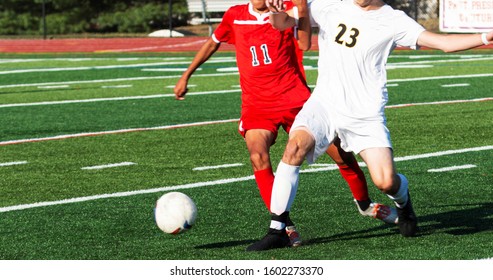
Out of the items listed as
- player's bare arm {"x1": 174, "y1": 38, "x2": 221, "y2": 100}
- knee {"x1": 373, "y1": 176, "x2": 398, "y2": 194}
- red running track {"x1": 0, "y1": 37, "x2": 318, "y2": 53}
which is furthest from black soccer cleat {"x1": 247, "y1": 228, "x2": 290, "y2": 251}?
red running track {"x1": 0, "y1": 37, "x2": 318, "y2": 53}

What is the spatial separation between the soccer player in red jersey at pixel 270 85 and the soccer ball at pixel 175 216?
713mm

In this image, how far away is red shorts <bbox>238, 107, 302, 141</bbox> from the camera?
865cm

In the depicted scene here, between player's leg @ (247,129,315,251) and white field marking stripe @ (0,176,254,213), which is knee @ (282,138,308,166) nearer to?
player's leg @ (247,129,315,251)

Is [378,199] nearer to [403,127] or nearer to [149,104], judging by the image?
[403,127]

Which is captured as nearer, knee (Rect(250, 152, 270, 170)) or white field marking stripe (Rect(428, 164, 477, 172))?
knee (Rect(250, 152, 270, 170))

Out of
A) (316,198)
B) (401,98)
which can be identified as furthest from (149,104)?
(316,198)

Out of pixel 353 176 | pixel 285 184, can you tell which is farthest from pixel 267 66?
pixel 285 184

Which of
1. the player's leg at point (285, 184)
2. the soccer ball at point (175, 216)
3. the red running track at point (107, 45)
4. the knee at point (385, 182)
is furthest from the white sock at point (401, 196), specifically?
the red running track at point (107, 45)

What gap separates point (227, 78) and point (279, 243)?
16294 millimetres

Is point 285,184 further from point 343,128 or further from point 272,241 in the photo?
point 343,128

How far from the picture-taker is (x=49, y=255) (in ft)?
25.7

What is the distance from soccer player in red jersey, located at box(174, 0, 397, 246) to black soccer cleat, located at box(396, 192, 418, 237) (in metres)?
0.26

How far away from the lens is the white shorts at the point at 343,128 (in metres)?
8.09

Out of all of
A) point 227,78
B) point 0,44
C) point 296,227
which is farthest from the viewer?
point 0,44
